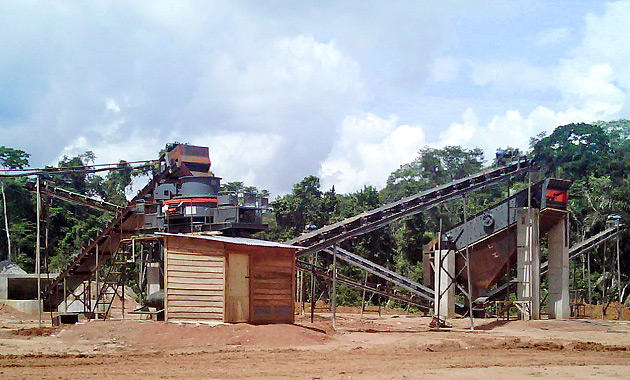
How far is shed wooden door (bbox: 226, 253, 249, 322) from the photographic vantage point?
23812 mm

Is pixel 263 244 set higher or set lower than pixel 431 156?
lower

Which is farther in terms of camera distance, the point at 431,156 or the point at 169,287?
the point at 431,156

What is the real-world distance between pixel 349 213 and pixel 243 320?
3916 cm

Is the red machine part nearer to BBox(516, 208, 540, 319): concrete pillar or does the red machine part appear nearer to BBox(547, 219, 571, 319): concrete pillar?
BBox(516, 208, 540, 319): concrete pillar

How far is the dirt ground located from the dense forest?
2563cm

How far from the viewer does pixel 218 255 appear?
23578mm

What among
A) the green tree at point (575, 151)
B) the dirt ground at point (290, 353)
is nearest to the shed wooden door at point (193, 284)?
the dirt ground at point (290, 353)

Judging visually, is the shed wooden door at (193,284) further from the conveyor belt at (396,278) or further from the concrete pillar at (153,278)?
the conveyor belt at (396,278)

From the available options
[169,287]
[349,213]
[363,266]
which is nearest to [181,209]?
[363,266]

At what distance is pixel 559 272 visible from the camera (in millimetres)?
35781

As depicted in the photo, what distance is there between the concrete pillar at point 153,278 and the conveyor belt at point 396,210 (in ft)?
30.5

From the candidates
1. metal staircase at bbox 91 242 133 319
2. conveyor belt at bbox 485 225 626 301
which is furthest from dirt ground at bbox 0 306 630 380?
conveyor belt at bbox 485 225 626 301

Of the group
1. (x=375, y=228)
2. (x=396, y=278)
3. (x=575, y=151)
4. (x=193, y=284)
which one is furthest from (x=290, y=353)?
(x=575, y=151)

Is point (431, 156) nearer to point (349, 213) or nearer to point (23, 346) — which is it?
point (349, 213)
